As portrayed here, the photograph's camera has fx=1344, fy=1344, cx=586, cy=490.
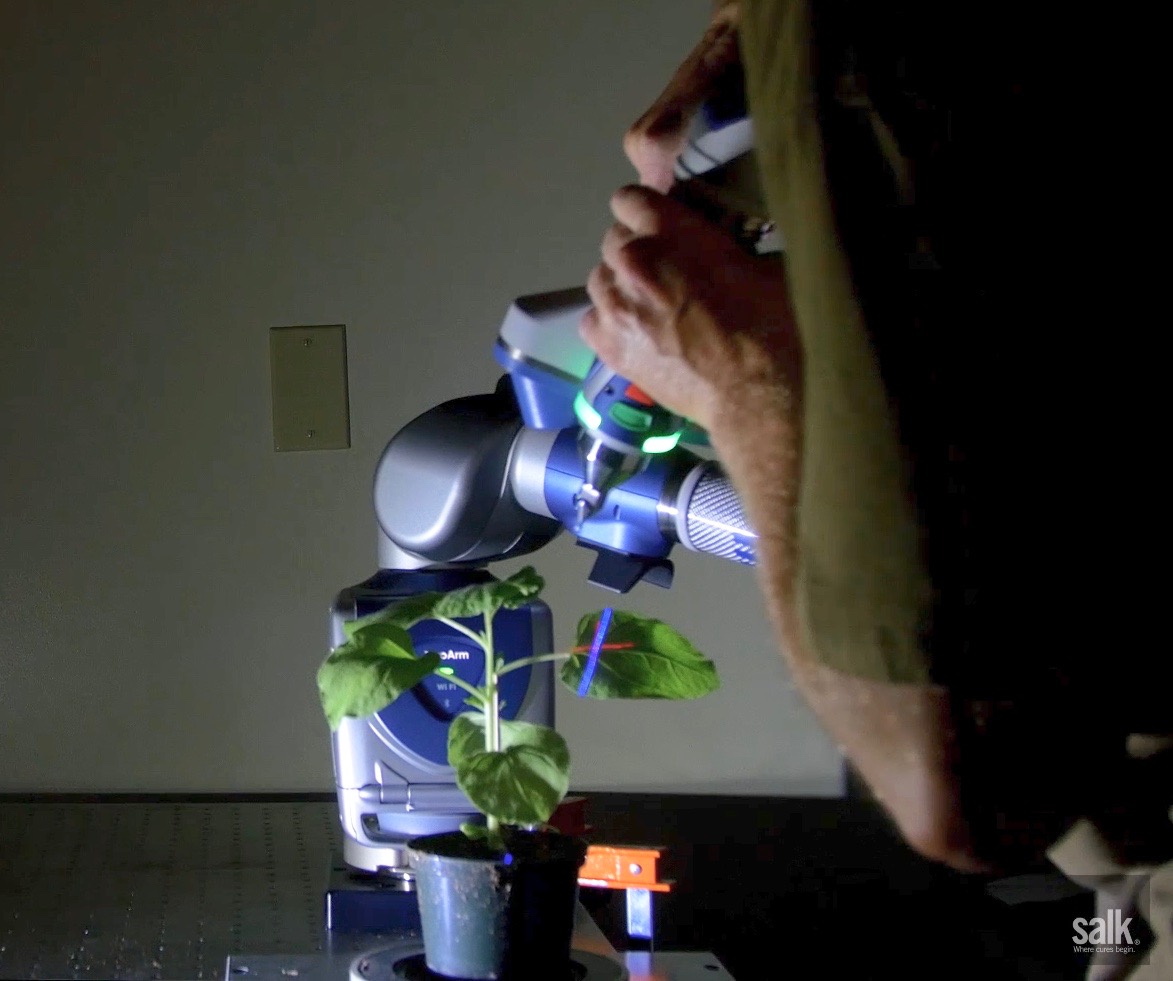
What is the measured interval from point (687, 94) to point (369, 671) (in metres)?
0.42

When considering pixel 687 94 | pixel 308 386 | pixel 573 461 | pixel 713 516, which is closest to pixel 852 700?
pixel 687 94

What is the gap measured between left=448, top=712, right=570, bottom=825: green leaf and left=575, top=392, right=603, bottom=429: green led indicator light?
196 mm

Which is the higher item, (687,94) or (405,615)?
(687,94)

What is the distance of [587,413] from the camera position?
77cm

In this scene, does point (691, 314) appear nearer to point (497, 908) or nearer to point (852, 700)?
point (852, 700)

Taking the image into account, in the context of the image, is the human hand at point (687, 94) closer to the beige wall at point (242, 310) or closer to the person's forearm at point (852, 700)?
the person's forearm at point (852, 700)

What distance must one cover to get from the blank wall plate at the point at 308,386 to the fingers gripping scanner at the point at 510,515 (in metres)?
0.81

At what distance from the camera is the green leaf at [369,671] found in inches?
32.9

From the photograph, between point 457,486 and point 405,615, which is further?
point 457,486

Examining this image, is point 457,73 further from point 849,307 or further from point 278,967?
point 849,307

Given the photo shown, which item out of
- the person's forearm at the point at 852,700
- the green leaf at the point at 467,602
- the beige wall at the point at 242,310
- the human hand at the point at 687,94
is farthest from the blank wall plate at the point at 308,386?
the person's forearm at the point at 852,700

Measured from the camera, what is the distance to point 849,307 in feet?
1.39

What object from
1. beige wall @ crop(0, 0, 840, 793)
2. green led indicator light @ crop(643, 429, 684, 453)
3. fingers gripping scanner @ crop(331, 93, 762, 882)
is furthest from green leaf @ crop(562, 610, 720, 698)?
beige wall @ crop(0, 0, 840, 793)

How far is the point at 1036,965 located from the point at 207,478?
1.25 m
